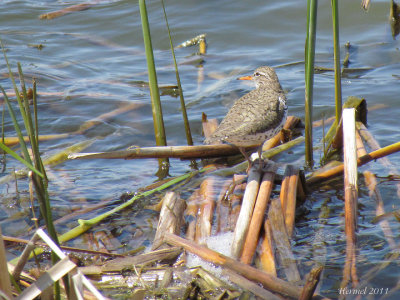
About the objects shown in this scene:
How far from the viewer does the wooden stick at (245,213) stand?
14.7ft

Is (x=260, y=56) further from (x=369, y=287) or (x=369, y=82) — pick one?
(x=369, y=287)

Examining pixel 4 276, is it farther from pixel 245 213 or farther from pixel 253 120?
pixel 253 120

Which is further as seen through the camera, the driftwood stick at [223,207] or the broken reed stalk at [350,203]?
the driftwood stick at [223,207]

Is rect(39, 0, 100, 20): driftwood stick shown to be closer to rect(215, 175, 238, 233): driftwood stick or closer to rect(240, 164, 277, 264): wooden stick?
rect(215, 175, 238, 233): driftwood stick

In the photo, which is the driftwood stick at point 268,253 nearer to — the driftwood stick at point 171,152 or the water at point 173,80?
the water at point 173,80

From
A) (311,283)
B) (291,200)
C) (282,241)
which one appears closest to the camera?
(311,283)

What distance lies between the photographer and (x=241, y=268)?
4.05 metres

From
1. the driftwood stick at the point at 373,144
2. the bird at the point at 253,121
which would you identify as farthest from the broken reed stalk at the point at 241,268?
the driftwood stick at the point at 373,144

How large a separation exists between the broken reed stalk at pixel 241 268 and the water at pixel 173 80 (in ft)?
2.00

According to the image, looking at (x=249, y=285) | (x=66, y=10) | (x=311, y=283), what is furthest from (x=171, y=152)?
(x=66, y=10)

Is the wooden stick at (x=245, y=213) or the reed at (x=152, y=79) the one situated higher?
the reed at (x=152, y=79)

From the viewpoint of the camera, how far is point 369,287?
4.33m

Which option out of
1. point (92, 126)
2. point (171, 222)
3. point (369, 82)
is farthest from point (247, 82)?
point (171, 222)

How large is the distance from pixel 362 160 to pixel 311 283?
231 cm
